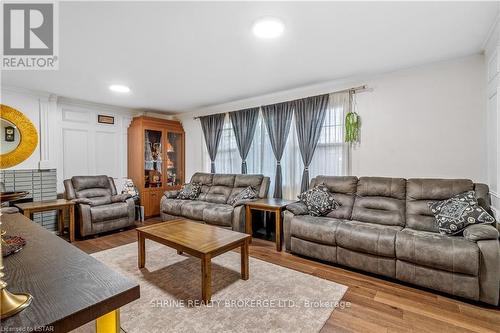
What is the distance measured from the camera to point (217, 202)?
448 cm

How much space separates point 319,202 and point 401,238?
1.08 metres

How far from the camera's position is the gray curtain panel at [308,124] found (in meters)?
3.85

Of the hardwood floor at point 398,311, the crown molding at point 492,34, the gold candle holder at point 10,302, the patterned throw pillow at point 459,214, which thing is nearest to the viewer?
the gold candle holder at point 10,302

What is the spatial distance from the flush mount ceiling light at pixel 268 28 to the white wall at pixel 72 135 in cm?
398

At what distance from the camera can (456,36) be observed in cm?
241

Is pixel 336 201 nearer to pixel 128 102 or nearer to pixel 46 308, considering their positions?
pixel 46 308

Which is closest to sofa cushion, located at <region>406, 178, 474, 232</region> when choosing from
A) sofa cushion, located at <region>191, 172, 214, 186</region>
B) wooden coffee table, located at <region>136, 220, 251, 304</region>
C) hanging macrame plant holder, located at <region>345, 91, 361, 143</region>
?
hanging macrame plant holder, located at <region>345, 91, 361, 143</region>

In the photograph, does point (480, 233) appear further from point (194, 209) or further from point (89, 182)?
point (89, 182)

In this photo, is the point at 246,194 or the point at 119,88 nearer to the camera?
the point at 119,88

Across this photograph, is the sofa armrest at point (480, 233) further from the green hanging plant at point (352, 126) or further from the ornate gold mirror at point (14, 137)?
the ornate gold mirror at point (14, 137)

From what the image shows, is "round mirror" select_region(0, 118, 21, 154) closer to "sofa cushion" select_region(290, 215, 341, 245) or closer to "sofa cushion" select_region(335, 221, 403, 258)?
"sofa cushion" select_region(290, 215, 341, 245)

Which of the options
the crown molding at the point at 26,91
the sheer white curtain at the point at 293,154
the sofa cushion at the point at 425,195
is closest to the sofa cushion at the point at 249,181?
the sheer white curtain at the point at 293,154
